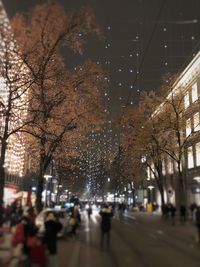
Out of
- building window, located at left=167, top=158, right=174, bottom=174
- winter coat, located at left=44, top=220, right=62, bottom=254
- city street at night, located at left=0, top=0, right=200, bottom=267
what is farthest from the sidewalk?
building window, located at left=167, top=158, right=174, bottom=174

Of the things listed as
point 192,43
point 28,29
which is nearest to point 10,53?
point 28,29

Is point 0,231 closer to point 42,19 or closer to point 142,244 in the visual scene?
point 142,244

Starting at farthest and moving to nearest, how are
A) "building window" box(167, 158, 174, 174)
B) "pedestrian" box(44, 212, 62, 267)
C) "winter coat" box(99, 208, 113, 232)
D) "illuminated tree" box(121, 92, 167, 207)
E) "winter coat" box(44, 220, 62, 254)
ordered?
"building window" box(167, 158, 174, 174)
"illuminated tree" box(121, 92, 167, 207)
"winter coat" box(99, 208, 113, 232)
"winter coat" box(44, 220, 62, 254)
"pedestrian" box(44, 212, 62, 267)

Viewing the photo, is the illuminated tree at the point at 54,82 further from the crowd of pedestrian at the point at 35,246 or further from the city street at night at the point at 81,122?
the crowd of pedestrian at the point at 35,246

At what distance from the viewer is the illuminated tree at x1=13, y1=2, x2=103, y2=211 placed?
2669 centimetres

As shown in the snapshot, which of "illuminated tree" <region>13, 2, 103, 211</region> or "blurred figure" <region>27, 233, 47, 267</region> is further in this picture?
"illuminated tree" <region>13, 2, 103, 211</region>

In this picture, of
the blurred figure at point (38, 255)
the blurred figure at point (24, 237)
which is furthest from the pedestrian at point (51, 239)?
the blurred figure at point (24, 237)

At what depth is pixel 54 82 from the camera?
31.3 m

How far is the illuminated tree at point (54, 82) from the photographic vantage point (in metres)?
26.7

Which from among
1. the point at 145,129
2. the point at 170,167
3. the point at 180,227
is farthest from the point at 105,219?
the point at 170,167

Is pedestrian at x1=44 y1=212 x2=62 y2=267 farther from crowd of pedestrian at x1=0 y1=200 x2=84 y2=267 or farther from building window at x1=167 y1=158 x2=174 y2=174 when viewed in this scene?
building window at x1=167 y1=158 x2=174 y2=174

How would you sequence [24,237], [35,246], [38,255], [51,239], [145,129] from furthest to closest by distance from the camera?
[145,129] < [24,237] < [51,239] < [35,246] < [38,255]

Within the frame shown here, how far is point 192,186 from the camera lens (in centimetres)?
5362

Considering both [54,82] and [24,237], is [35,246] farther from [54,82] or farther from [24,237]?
[54,82]
